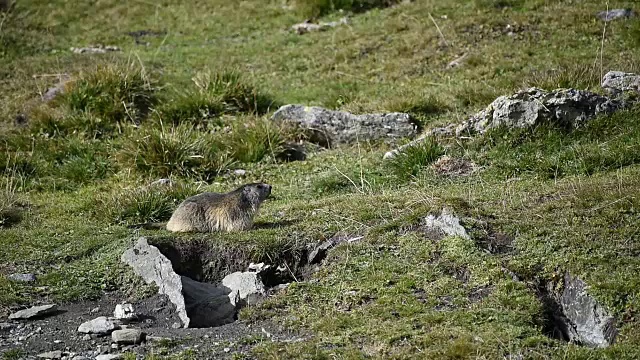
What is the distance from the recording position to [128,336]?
724cm

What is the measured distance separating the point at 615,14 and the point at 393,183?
7607 mm

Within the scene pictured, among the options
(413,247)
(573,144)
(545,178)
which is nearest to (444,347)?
(413,247)

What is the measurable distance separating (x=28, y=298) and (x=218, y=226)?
2217 millimetres

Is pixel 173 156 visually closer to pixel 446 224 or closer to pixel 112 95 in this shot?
Result: pixel 112 95

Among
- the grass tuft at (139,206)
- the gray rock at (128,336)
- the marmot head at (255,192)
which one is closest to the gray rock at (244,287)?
the gray rock at (128,336)

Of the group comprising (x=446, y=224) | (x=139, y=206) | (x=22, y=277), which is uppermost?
(x=446, y=224)

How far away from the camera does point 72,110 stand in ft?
49.8

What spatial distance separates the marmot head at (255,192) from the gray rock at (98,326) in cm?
267

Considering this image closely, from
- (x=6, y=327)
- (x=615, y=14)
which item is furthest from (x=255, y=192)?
(x=615, y=14)

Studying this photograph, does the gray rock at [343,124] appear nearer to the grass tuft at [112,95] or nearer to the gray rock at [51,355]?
Result: the grass tuft at [112,95]

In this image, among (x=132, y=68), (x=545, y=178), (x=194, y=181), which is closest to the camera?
(x=545, y=178)

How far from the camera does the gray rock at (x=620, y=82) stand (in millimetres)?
12625

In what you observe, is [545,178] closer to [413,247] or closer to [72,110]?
[413,247]

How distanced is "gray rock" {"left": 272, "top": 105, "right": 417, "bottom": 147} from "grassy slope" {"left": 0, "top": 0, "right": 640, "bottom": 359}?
41 centimetres
